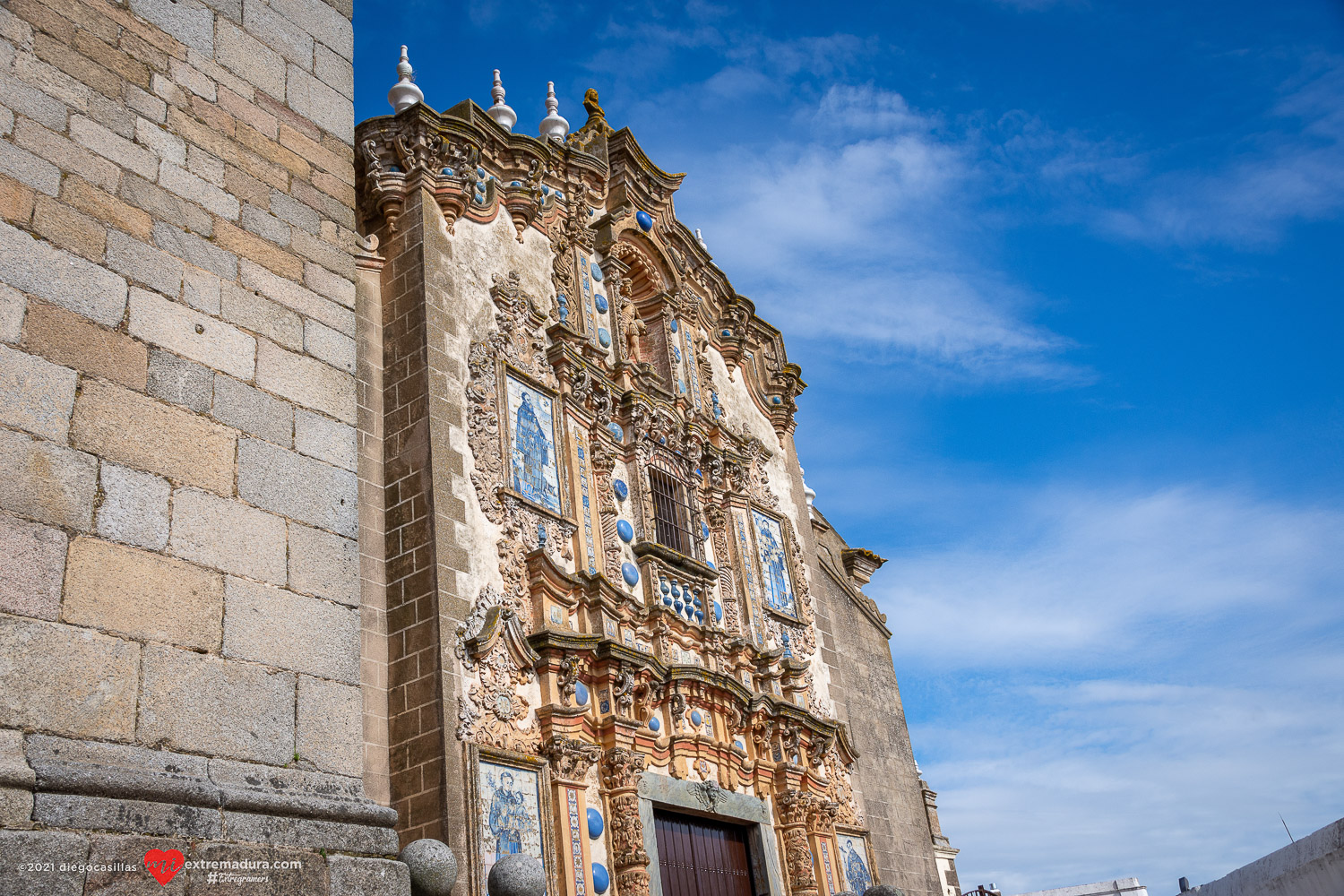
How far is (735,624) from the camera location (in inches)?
498

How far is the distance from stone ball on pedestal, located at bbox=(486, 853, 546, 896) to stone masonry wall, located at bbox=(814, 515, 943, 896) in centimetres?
736

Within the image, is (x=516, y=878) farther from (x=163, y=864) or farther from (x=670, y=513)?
(x=670, y=513)

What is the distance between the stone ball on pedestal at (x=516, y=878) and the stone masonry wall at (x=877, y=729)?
24.1 feet

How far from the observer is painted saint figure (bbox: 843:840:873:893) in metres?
12.4

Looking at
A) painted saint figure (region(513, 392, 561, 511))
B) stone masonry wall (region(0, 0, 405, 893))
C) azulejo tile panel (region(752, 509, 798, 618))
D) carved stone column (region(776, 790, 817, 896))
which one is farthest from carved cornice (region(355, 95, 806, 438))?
stone masonry wall (region(0, 0, 405, 893))

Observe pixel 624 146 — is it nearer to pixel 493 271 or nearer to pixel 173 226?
pixel 493 271

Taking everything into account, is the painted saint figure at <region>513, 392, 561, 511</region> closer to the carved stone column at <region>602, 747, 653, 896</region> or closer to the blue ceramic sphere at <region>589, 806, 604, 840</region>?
the carved stone column at <region>602, 747, 653, 896</region>

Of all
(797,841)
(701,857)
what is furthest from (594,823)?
(797,841)

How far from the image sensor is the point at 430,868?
5.91 m

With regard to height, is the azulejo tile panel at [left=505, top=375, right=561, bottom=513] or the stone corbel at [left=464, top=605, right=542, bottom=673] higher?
the azulejo tile panel at [left=505, top=375, right=561, bottom=513]

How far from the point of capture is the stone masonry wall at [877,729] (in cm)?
1373

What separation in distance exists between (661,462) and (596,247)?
2.64m

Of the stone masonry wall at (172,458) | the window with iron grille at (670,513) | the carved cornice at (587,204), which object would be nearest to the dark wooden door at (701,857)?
the window with iron grille at (670,513)

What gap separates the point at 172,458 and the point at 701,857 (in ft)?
25.9
